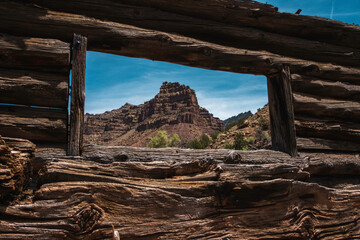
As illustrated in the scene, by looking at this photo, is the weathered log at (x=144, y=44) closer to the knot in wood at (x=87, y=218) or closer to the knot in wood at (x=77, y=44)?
the knot in wood at (x=77, y=44)

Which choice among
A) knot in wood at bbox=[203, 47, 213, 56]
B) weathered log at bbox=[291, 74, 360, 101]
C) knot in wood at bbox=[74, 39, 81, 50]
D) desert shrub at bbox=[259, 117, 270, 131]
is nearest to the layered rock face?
desert shrub at bbox=[259, 117, 270, 131]

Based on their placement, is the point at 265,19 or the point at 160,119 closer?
the point at 265,19

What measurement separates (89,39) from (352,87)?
11.8 ft

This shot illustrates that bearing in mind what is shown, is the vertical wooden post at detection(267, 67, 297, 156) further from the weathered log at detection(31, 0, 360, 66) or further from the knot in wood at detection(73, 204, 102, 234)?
the knot in wood at detection(73, 204, 102, 234)

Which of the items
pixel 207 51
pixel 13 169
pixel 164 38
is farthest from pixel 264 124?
pixel 13 169

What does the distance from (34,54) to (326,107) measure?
353 cm

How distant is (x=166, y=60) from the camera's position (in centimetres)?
316

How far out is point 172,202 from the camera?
6.61 ft

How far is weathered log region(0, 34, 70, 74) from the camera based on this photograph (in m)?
2.43

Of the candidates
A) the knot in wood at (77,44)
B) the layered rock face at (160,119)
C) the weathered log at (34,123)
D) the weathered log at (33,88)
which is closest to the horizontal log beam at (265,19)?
the knot in wood at (77,44)

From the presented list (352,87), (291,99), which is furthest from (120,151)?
(352,87)

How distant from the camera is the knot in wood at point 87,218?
1.72 metres

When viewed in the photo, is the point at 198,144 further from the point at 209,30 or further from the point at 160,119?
the point at 160,119

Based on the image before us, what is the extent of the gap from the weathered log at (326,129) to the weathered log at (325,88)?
1.27 feet
